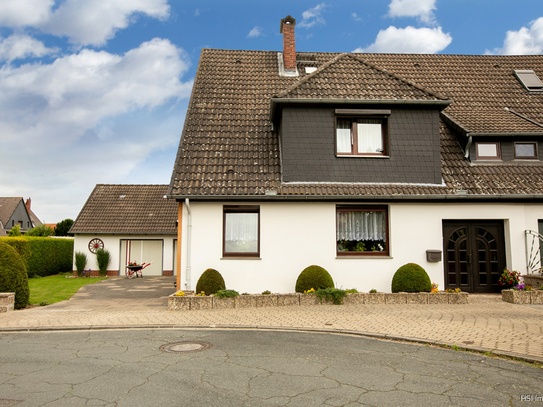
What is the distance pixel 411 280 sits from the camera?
1165 centimetres

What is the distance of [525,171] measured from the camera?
13.6 m

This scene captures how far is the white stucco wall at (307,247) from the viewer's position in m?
12.3

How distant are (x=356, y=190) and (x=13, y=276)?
33.1ft

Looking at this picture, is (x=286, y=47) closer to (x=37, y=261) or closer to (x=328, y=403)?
(x=328, y=403)

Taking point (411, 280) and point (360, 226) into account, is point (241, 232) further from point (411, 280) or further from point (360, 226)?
point (411, 280)

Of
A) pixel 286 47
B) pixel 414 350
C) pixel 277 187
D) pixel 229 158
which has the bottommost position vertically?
pixel 414 350

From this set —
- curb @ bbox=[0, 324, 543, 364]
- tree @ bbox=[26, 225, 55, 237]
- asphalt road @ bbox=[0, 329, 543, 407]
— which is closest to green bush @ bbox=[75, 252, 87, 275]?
tree @ bbox=[26, 225, 55, 237]

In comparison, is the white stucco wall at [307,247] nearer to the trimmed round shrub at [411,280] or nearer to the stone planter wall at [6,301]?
the trimmed round shrub at [411,280]

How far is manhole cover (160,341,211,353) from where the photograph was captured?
6762mm

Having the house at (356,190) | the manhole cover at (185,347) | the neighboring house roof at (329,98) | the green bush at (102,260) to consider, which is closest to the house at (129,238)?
the green bush at (102,260)

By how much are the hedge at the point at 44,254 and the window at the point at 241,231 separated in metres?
15.8

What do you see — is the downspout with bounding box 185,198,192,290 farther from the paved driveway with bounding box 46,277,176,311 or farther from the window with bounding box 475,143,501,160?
the window with bounding box 475,143,501,160

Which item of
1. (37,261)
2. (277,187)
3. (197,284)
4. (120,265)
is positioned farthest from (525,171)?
(37,261)

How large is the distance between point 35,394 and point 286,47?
15502 millimetres
